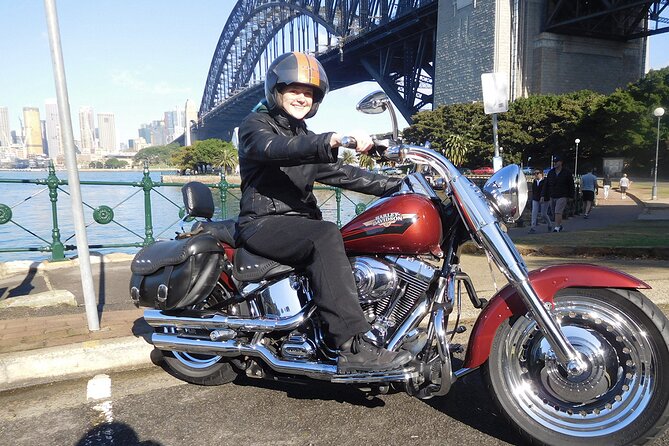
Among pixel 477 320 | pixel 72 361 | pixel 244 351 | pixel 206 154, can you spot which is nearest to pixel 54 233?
pixel 72 361

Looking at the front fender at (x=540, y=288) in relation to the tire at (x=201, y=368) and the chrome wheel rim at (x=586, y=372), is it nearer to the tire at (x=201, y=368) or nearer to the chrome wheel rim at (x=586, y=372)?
the chrome wheel rim at (x=586, y=372)

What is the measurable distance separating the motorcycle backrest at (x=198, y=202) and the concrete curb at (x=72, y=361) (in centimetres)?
100

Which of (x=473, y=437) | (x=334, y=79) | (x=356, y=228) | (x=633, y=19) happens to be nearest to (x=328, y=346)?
(x=356, y=228)

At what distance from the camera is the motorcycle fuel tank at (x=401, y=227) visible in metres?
2.20

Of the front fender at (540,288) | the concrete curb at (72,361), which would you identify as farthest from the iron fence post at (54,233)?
the front fender at (540,288)

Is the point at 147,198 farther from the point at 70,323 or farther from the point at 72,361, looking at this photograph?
the point at 72,361

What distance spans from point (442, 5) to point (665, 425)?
55506 millimetres

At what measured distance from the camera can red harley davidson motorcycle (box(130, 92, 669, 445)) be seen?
2053mm

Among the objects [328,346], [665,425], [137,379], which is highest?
[328,346]

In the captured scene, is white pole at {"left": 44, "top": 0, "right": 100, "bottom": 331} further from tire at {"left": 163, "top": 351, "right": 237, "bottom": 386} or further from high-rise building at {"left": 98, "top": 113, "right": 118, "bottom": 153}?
high-rise building at {"left": 98, "top": 113, "right": 118, "bottom": 153}

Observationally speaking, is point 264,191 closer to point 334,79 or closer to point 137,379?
point 137,379

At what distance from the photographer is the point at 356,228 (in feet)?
7.70

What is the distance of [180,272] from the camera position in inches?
101

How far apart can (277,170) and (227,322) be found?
0.80m
